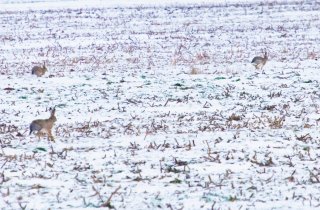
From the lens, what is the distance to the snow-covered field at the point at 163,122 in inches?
259

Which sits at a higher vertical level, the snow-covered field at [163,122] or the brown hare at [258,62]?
the brown hare at [258,62]

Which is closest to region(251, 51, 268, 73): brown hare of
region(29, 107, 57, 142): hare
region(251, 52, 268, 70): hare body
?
region(251, 52, 268, 70): hare body

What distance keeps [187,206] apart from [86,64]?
11.9 meters

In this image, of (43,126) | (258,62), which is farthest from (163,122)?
(258,62)

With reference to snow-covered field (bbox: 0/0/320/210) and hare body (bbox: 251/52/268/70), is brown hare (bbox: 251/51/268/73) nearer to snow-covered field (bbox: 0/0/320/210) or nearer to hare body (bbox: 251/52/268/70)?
hare body (bbox: 251/52/268/70)

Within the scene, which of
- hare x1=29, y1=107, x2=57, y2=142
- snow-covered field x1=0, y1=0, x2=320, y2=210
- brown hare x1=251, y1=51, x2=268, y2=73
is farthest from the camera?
brown hare x1=251, y1=51, x2=268, y2=73

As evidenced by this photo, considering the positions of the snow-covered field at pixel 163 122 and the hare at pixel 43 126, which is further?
the hare at pixel 43 126

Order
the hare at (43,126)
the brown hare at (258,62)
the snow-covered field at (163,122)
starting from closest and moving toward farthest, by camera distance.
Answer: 1. the snow-covered field at (163,122)
2. the hare at (43,126)
3. the brown hare at (258,62)

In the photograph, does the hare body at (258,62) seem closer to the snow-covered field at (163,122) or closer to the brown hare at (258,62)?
the brown hare at (258,62)

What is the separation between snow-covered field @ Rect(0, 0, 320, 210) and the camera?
6586 mm

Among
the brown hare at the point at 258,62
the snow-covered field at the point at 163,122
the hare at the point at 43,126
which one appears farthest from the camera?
the brown hare at the point at 258,62

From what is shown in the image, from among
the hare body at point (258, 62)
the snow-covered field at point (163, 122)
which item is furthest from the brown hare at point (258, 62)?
the snow-covered field at point (163, 122)

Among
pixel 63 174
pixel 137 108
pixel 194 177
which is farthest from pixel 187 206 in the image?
pixel 137 108

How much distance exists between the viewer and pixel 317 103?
11703 millimetres
